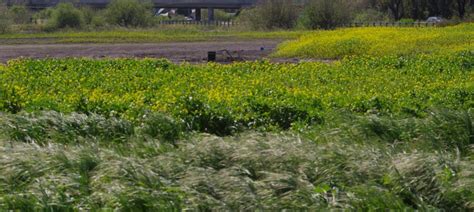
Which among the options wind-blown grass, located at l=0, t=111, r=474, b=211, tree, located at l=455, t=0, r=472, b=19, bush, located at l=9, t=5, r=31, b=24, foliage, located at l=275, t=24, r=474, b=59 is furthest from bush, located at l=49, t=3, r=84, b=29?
wind-blown grass, located at l=0, t=111, r=474, b=211

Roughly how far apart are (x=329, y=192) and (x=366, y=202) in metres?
0.36

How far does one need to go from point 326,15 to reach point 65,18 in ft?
61.6

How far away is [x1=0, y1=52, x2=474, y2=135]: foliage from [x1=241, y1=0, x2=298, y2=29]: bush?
34.6 metres

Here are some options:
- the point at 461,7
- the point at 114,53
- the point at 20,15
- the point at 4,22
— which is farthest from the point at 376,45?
the point at 20,15

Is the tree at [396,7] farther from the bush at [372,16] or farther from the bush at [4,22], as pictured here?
the bush at [4,22]

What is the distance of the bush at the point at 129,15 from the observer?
54719 mm

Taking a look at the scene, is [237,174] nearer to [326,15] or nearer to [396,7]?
[326,15]

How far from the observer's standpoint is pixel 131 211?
6371 millimetres

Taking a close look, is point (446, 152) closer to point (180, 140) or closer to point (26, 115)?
point (180, 140)

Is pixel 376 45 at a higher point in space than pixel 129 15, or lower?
higher

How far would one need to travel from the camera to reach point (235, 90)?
11672 mm

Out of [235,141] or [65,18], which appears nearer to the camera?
[235,141]

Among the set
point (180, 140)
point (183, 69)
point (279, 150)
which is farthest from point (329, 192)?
point (183, 69)

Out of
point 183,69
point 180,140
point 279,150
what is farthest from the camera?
point 183,69
